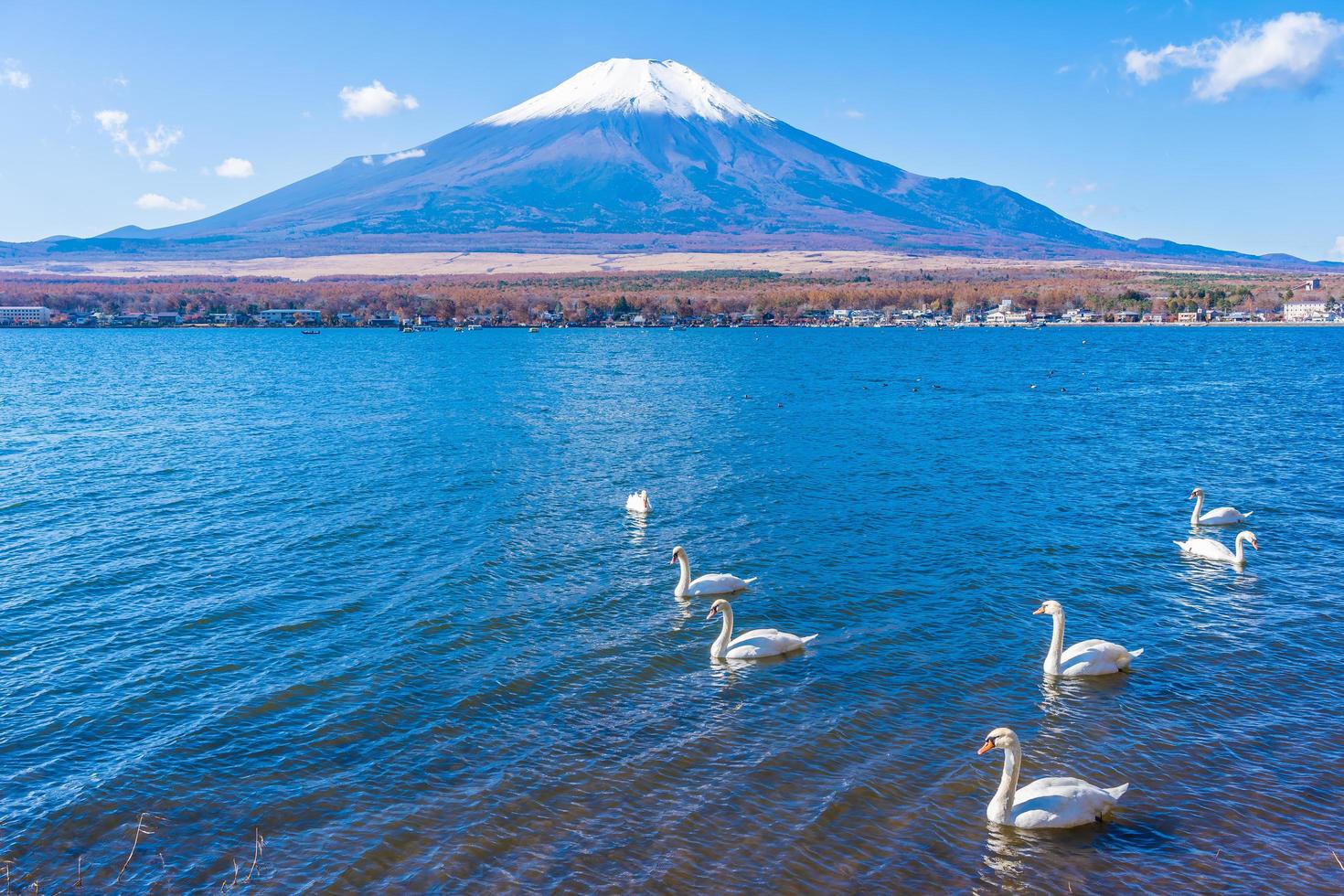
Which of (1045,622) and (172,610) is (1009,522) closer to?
(1045,622)

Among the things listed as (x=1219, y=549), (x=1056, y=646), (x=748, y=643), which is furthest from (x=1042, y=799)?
(x=1219, y=549)

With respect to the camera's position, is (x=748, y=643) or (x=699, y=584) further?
(x=699, y=584)

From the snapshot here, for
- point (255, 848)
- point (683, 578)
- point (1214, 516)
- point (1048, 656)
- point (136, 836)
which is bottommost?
point (136, 836)

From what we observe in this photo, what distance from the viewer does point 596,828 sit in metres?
12.5

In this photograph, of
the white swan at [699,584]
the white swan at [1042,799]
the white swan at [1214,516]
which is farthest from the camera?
the white swan at [1214,516]

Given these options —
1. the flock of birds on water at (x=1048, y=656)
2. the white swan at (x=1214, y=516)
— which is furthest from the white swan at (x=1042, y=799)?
the white swan at (x=1214, y=516)

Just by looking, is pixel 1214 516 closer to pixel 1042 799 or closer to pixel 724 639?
pixel 724 639

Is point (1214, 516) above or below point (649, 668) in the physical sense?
above

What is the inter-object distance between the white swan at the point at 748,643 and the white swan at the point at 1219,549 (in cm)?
1315

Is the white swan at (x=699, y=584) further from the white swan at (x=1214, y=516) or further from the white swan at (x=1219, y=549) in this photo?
the white swan at (x=1214, y=516)

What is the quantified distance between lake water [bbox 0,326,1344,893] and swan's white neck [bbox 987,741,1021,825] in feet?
1.15

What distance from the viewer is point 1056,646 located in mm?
17281

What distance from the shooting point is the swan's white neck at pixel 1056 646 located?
17141 millimetres

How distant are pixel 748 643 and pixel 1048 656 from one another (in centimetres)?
560
